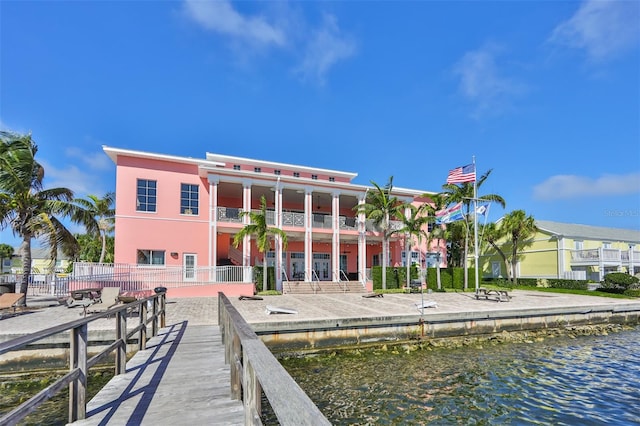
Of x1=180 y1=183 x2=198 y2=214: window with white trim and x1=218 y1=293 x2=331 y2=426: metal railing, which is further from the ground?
x1=180 y1=183 x2=198 y2=214: window with white trim

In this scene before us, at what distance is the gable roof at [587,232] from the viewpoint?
33.0 meters

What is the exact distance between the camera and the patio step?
22188 mm

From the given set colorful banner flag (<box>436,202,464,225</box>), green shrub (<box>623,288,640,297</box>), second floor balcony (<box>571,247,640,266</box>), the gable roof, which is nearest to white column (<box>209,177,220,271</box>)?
colorful banner flag (<box>436,202,464,225</box>)

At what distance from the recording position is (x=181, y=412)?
3.80 meters

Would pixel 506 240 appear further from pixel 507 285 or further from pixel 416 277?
pixel 416 277

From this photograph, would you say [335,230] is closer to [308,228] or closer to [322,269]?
[308,228]

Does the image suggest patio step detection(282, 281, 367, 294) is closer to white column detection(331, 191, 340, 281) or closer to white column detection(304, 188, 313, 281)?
white column detection(304, 188, 313, 281)

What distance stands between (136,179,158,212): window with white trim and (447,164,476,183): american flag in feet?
63.4

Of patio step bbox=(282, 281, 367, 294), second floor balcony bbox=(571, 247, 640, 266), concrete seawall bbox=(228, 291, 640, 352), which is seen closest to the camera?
concrete seawall bbox=(228, 291, 640, 352)

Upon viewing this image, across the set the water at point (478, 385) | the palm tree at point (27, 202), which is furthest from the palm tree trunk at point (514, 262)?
the palm tree at point (27, 202)

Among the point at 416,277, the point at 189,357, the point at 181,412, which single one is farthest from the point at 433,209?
the point at 181,412

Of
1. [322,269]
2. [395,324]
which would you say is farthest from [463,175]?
[395,324]

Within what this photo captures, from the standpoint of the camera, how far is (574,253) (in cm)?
3195

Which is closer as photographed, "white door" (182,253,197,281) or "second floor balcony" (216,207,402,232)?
"white door" (182,253,197,281)
